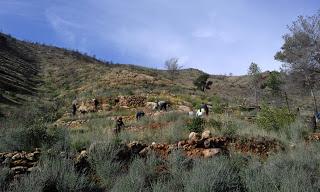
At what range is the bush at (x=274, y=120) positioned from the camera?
1555 centimetres

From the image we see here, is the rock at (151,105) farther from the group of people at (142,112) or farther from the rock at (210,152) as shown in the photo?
the rock at (210,152)

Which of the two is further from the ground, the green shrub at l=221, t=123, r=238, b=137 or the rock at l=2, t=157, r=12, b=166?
the green shrub at l=221, t=123, r=238, b=137

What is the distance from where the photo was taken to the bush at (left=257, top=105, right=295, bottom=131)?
51.0 ft

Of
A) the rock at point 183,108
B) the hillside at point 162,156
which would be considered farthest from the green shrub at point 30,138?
the rock at point 183,108

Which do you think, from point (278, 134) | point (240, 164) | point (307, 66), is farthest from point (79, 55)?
point (240, 164)

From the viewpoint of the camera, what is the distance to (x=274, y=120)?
627 inches

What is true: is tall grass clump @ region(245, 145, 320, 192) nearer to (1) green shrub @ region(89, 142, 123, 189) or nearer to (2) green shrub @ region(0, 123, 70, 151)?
(1) green shrub @ region(89, 142, 123, 189)

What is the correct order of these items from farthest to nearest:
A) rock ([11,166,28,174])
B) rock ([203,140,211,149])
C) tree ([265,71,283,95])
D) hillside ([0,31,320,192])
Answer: tree ([265,71,283,95]) → rock ([203,140,211,149]) → rock ([11,166,28,174]) → hillside ([0,31,320,192])

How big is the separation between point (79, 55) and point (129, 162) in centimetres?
6675

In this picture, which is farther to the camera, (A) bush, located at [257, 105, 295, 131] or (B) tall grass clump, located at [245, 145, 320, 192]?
(A) bush, located at [257, 105, 295, 131]

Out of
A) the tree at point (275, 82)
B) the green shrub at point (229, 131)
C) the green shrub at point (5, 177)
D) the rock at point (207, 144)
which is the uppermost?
the tree at point (275, 82)

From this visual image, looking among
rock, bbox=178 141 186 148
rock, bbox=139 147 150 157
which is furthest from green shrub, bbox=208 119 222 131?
rock, bbox=139 147 150 157

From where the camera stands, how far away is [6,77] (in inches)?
1704

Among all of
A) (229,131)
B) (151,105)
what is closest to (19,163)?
(229,131)
